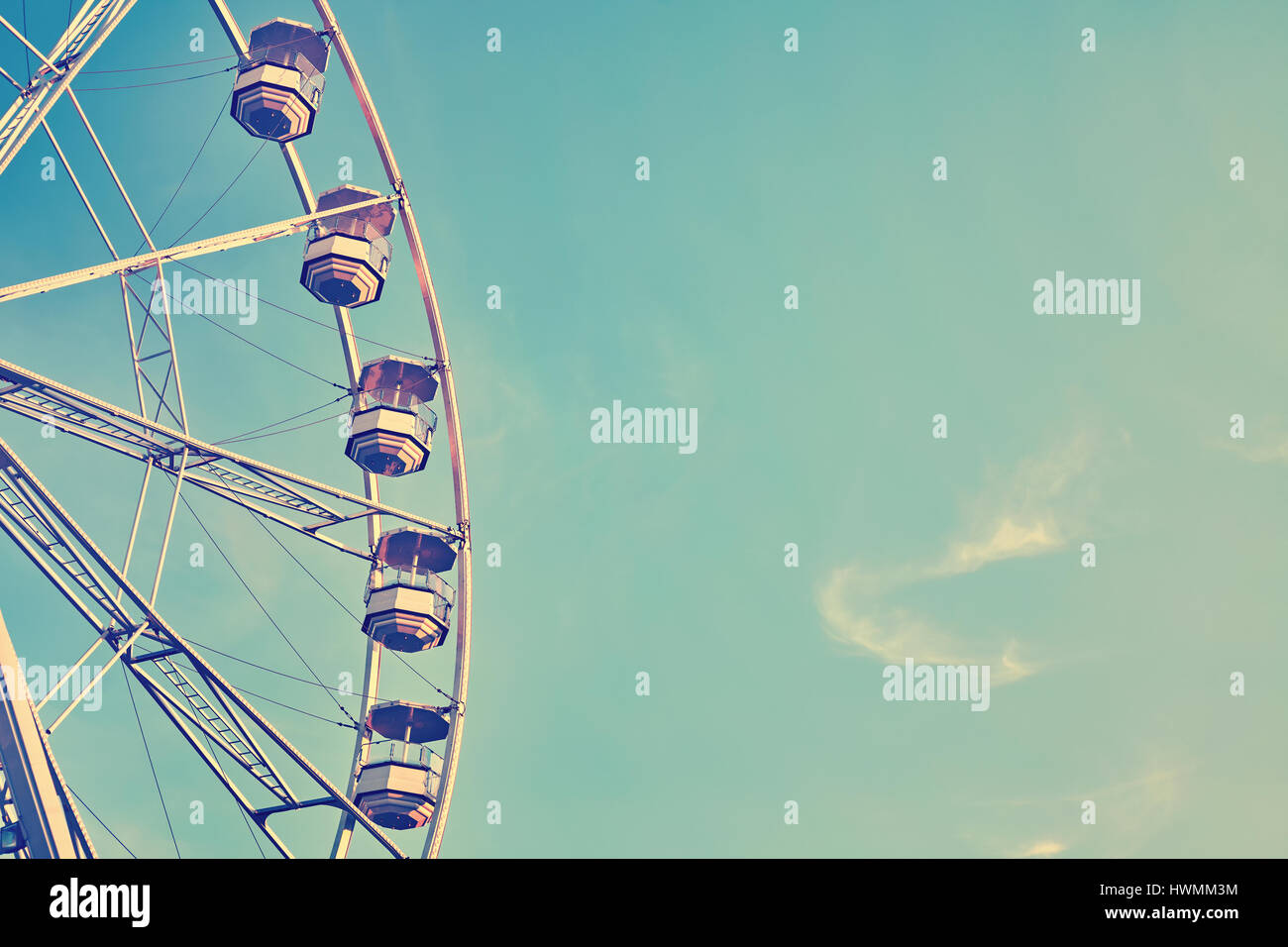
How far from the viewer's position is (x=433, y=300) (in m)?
28.0

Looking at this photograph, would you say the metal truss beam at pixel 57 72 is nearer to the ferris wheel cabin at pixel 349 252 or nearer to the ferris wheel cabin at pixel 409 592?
the ferris wheel cabin at pixel 349 252

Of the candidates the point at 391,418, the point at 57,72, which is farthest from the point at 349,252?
the point at 57,72

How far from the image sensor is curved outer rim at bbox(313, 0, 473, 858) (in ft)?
86.2

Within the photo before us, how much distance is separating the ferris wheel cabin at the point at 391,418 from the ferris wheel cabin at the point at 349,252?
1568 mm

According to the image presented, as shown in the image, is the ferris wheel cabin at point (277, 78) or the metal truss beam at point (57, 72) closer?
the metal truss beam at point (57, 72)

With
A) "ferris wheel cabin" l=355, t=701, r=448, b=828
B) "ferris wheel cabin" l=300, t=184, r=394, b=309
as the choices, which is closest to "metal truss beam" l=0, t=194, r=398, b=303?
"ferris wheel cabin" l=300, t=184, r=394, b=309

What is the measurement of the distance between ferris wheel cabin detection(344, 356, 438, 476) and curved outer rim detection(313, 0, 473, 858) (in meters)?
0.49

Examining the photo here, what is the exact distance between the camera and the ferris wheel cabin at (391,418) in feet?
90.1

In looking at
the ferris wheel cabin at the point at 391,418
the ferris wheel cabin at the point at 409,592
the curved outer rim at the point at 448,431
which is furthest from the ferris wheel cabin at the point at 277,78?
the ferris wheel cabin at the point at 409,592

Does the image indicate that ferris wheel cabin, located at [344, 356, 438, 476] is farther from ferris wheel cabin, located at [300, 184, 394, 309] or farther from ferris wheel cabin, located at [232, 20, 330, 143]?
ferris wheel cabin, located at [232, 20, 330, 143]
